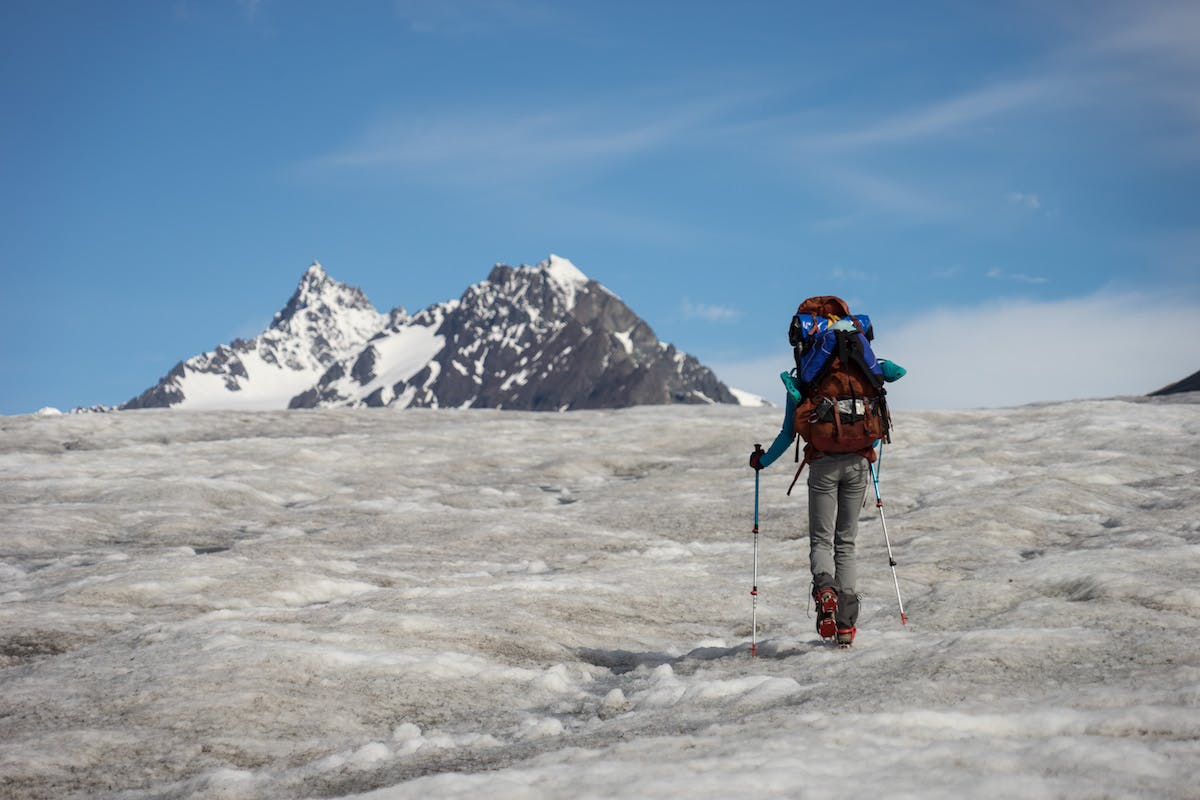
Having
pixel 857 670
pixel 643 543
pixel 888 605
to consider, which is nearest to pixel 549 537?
pixel 643 543

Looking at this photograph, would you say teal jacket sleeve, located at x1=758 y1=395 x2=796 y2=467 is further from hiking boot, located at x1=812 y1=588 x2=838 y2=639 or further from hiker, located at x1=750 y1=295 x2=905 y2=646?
hiking boot, located at x1=812 y1=588 x2=838 y2=639

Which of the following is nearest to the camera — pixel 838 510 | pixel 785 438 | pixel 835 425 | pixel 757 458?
A: pixel 835 425

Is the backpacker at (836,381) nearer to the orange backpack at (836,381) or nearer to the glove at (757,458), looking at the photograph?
the orange backpack at (836,381)

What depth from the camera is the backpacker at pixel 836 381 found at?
1246cm

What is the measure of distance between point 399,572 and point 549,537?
451 cm

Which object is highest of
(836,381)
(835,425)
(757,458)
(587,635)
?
(836,381)

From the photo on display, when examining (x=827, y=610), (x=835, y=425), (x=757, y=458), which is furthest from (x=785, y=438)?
(x=827, y=610)

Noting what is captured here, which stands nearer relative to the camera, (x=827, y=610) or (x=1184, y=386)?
(x=827, y=610)

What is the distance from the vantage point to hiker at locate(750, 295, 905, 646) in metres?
12.5

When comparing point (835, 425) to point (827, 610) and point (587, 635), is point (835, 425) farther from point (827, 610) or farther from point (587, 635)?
point (587, 635)

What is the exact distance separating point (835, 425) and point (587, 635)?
510 centimetres

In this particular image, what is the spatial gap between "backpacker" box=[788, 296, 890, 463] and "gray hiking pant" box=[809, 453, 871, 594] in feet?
0.71

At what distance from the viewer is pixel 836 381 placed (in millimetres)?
12617

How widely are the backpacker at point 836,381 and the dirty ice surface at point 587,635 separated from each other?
8.65 ft
